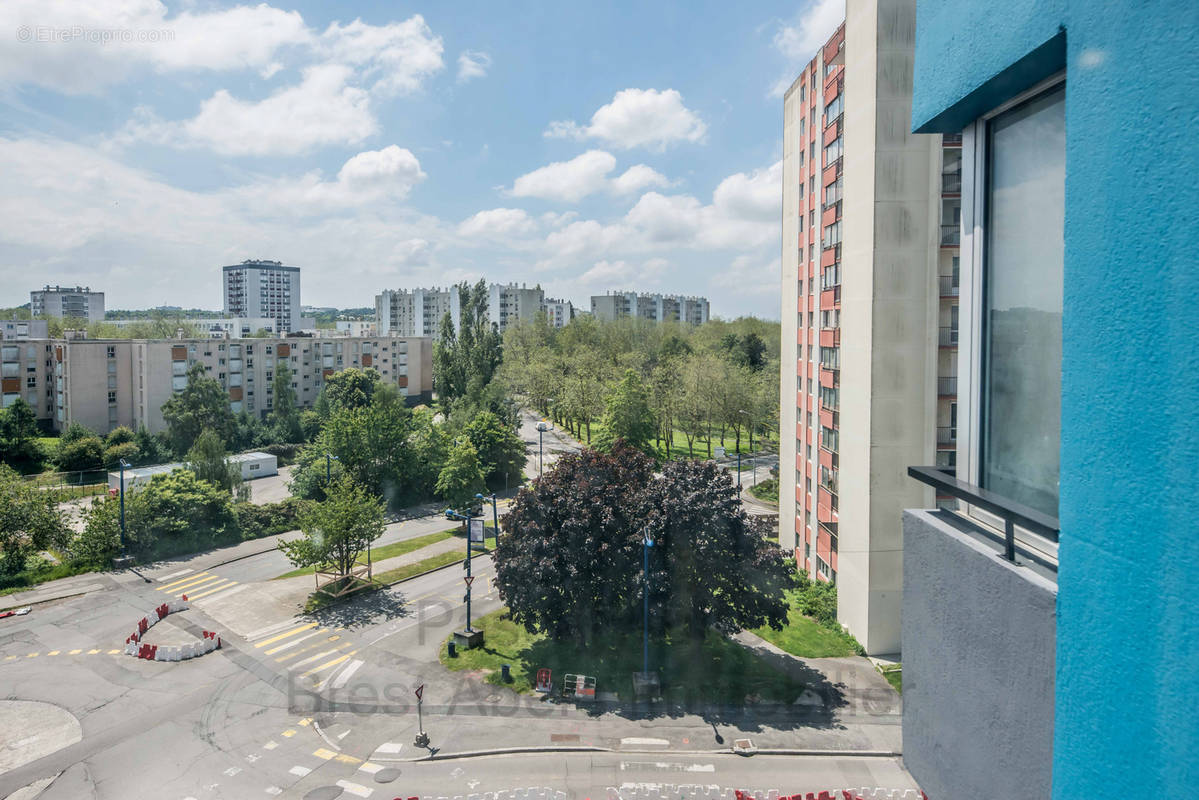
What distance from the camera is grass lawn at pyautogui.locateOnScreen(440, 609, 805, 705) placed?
70.9 ft

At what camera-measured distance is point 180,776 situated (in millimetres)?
17156

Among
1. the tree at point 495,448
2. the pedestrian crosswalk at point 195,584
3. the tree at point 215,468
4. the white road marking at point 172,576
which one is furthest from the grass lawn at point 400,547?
the tree at point 215,468

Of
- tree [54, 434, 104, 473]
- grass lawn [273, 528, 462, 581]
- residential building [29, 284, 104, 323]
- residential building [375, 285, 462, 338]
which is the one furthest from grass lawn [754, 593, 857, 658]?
residential building [29, 284, 104, 323]

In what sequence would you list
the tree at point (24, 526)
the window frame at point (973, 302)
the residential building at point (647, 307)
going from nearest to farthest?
the window frame at point (973, 302), the tree at point (24, 526), the residential building at point (647, 307)

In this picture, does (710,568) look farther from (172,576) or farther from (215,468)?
(215,468)

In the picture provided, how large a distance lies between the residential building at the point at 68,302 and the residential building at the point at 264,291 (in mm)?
29932

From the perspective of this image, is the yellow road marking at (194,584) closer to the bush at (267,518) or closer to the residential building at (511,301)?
the bush at (267,518)

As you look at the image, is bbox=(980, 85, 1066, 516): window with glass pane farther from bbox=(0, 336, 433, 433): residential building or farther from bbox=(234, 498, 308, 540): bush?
bbox=(0, 336, 433, 433): residential building

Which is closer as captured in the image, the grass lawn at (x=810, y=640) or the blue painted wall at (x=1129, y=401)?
the blue painted wall at (x=1129, y=401)

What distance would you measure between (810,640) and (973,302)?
24.2 metres

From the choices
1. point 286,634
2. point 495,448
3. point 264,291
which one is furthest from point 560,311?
point 286,634

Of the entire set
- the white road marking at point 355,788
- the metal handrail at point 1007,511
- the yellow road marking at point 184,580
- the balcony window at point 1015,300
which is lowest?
the white road marking at point 355,788

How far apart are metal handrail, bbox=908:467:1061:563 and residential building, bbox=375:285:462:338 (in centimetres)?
13772

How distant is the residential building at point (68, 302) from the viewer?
5861 inches
